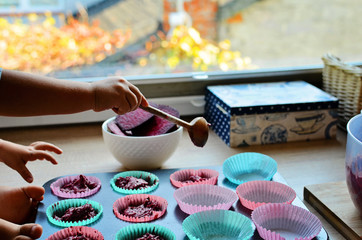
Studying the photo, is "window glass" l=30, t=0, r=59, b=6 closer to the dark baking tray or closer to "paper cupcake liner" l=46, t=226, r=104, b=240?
the dark baking tray

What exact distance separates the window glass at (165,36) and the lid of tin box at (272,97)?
0.49ft

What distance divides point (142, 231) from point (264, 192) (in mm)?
266

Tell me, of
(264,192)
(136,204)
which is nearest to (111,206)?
(136,204)

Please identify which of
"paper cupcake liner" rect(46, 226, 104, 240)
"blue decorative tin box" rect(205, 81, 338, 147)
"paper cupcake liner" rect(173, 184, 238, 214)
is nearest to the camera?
"paper cupcake liner" rect(46, 226, 104, 240)

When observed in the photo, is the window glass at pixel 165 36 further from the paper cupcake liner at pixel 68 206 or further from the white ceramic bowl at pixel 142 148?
the paper cupcake liner at pixel 68 206

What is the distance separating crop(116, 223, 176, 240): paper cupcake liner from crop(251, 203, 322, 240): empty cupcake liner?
0.48 ft

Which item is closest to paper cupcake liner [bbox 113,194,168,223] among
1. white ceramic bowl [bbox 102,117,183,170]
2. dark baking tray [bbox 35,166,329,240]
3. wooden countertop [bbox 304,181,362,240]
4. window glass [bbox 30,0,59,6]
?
dark baking tray [bbox 35,166,329,240]

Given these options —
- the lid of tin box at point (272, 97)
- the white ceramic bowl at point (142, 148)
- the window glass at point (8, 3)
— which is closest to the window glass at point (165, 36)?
the window glass at point (8, 3)

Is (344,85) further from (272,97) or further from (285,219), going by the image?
(285,219)

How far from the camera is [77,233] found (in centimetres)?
71

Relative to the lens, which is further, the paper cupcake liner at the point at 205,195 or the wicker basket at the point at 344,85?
the wicker basket at the point at 344,85

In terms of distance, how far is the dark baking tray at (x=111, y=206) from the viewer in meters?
0.72

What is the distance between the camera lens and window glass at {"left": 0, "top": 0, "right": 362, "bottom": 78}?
137cm

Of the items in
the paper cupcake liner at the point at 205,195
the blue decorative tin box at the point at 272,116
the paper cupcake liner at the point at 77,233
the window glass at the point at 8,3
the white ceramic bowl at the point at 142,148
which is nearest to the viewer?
the paper cupcake liner at the point at 77,233
